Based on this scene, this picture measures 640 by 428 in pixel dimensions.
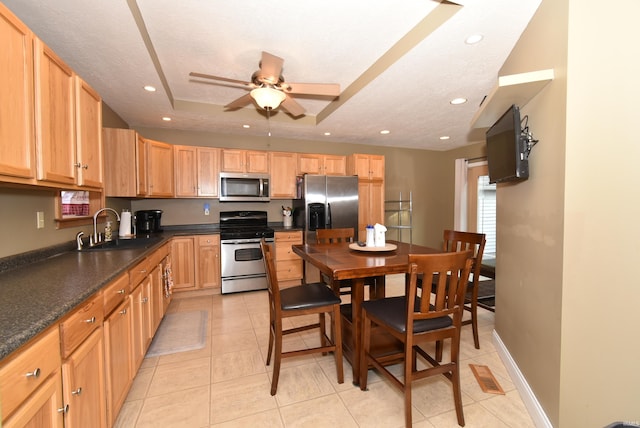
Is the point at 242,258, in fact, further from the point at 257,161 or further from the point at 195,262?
the point at 257,161

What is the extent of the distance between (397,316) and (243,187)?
325 cm

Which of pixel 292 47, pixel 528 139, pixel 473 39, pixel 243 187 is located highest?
pixel 292 47

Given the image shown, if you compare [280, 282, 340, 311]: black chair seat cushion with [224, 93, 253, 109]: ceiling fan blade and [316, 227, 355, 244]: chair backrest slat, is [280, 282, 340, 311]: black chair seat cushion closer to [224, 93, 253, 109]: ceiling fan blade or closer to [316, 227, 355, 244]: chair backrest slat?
[316, 227, 355, 244]: chair backrest slat

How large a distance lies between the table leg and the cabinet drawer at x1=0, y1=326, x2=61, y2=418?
1.56 m

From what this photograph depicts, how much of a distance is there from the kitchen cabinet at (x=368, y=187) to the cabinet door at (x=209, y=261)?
7.73 feet

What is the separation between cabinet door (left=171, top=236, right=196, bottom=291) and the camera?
3723 mm

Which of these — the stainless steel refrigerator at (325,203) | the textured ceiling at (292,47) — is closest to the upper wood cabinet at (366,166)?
the stainless steel refrigerator at (325,203)

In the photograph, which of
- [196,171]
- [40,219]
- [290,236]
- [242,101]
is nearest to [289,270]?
[290,236]

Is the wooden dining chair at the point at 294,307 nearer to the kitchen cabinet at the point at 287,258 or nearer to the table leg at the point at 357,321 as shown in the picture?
the table leg at the point at 357,321

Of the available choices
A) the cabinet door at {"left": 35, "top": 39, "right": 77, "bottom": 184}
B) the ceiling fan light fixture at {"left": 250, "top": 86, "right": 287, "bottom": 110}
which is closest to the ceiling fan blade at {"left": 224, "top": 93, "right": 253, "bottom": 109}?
the ceiling fan light fixture at {"left": 250, "top": 86, "right": 287, "bottom": 110}

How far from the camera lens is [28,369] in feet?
2.77

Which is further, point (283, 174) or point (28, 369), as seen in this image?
point (283, 174)

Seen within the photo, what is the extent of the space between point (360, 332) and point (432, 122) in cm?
313

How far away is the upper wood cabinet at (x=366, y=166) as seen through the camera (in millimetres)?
4715
